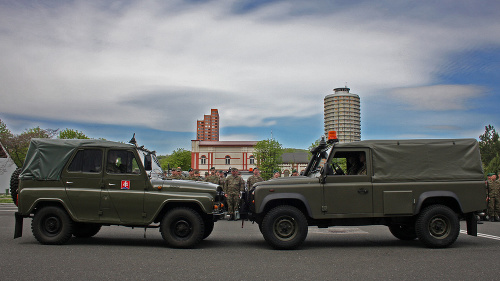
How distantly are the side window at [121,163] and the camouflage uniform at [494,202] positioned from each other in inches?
523

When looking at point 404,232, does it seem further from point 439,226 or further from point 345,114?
point 345,114

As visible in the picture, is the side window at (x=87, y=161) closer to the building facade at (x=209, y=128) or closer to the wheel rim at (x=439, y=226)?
the wheel rim at (x=439, y=226)

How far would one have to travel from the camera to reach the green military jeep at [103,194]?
8773mm

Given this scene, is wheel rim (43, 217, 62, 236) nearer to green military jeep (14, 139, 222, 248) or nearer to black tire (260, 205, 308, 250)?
green military jeep (14, 139, 222, 248)

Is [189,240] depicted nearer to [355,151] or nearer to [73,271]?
A: [73,271]

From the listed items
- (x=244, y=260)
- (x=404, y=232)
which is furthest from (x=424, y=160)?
(x=244, y=260)

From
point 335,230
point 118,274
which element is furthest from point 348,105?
point 118,274

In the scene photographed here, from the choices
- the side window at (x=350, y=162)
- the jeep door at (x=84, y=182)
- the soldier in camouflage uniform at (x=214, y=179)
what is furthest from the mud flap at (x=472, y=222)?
the soldier in camouflage uniform at (x=214, y=179)

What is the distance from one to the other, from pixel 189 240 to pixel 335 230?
17.7 feet

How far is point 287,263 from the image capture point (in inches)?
286

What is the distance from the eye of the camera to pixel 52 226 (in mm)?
8969

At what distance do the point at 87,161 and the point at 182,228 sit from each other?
8.06 ft

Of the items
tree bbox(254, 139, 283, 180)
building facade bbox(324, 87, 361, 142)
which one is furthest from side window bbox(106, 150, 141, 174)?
building facade bbox(324, 87, 361, 142)

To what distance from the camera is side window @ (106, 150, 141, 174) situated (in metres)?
9.06
